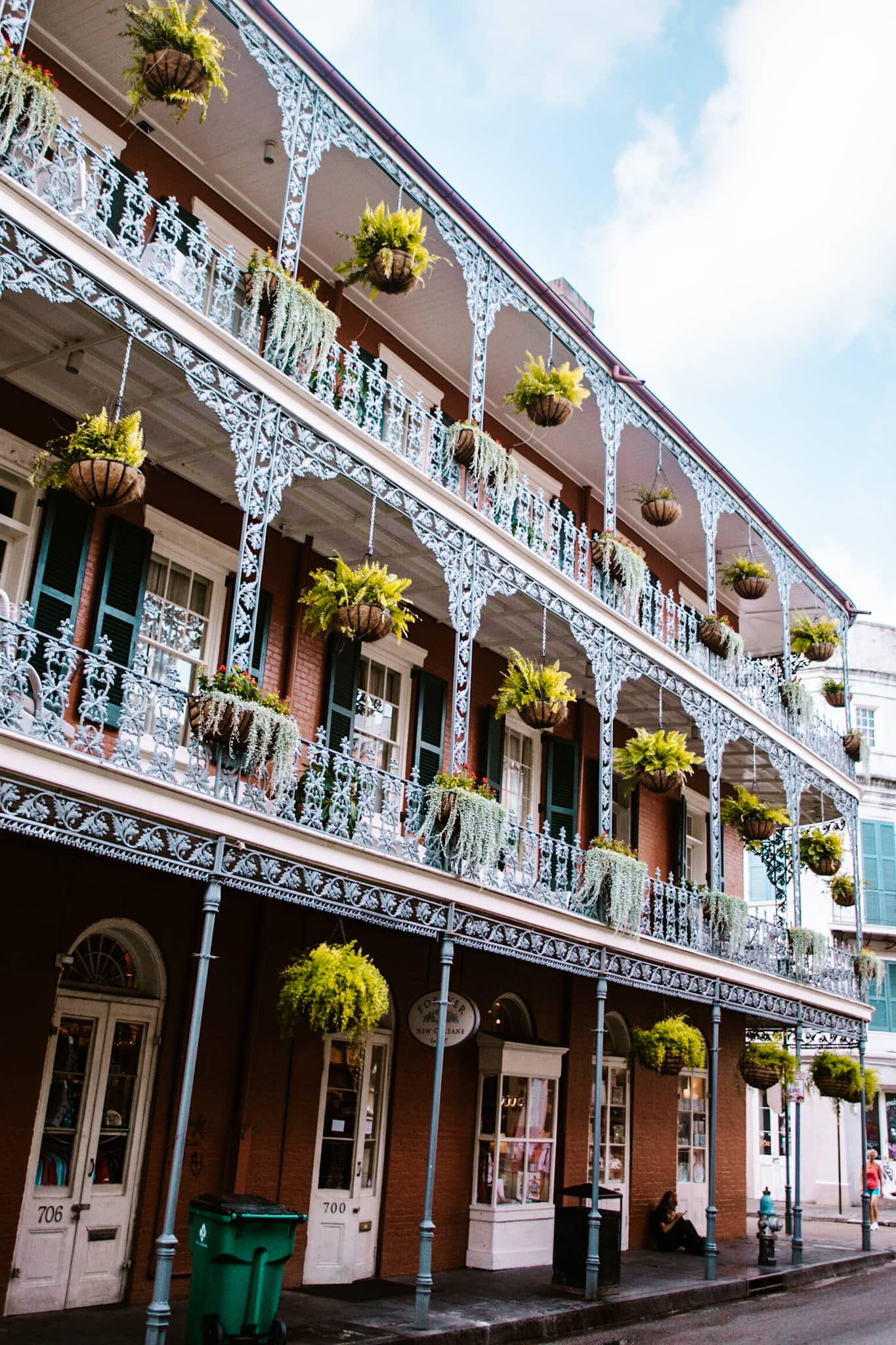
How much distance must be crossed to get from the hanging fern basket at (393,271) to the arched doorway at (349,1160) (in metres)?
7.30

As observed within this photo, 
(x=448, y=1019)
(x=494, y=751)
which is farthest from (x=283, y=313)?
(x=448, y=1019)

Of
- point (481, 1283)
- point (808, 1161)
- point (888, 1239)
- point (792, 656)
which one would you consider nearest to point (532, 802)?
point (481, 1283)

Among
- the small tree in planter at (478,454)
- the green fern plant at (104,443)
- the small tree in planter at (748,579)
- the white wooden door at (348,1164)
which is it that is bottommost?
the white wooden door at (348,1164)

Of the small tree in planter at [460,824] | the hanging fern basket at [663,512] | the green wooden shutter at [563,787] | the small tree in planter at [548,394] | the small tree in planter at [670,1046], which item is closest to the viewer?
the small tree in planter at [460,824]

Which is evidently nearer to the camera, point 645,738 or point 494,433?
point 645,738

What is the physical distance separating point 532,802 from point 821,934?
5.37 m

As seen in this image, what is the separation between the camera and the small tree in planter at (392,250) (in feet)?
36.3

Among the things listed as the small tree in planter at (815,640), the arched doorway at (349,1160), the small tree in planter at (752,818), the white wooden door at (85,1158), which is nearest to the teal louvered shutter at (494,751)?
the arched doorway at (349,1160)

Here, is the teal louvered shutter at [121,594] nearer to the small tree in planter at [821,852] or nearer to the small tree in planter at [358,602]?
the small tree in planter at [358,602]

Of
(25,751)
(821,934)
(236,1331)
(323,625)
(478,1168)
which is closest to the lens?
(25,751)

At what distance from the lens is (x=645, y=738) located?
14.0 meters

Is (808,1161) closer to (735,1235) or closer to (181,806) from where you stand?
(735,1235)

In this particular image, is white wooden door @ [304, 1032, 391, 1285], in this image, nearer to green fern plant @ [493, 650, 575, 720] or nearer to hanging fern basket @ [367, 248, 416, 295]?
green fern plant @ [493, 650, 575, 720]

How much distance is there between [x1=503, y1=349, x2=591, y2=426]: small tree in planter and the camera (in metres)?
13.5
